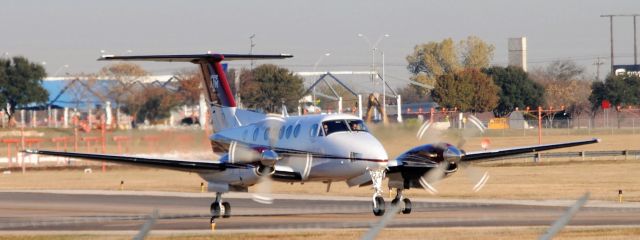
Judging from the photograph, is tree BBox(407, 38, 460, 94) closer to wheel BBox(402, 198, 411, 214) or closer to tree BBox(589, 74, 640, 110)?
tree BBox(589, 74, 640, 110)

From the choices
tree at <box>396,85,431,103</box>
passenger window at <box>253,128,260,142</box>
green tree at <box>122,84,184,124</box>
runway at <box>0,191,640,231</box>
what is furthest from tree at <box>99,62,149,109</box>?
tree at <box>396,85,431,103</box>

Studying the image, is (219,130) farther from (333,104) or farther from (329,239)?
(333,104)

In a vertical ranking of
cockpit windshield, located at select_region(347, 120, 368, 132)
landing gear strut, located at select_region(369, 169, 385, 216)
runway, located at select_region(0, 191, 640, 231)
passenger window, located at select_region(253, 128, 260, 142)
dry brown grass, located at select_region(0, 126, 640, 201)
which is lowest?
dry brown grass, located at select_region(0, 126, 640, 201)

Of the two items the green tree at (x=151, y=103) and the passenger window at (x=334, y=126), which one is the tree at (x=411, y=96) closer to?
the green tree at (x=151, y=103)

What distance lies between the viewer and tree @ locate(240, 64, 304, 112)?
251ft

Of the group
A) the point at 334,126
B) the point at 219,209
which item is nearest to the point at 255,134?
the point at 219,209

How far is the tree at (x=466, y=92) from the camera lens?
104625mm

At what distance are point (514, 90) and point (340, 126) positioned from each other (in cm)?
8488

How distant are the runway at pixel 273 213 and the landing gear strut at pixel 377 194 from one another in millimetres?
377

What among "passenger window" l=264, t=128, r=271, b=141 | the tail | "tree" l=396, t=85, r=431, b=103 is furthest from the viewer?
"tree" l=396, t=85, r=431, b=103

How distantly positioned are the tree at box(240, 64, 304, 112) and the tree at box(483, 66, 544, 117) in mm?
31164

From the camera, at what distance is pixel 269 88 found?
80625 millimetres

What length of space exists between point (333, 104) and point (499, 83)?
2624 centimetres

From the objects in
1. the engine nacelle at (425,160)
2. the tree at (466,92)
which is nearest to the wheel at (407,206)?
the engine nacelle at (425,160)
